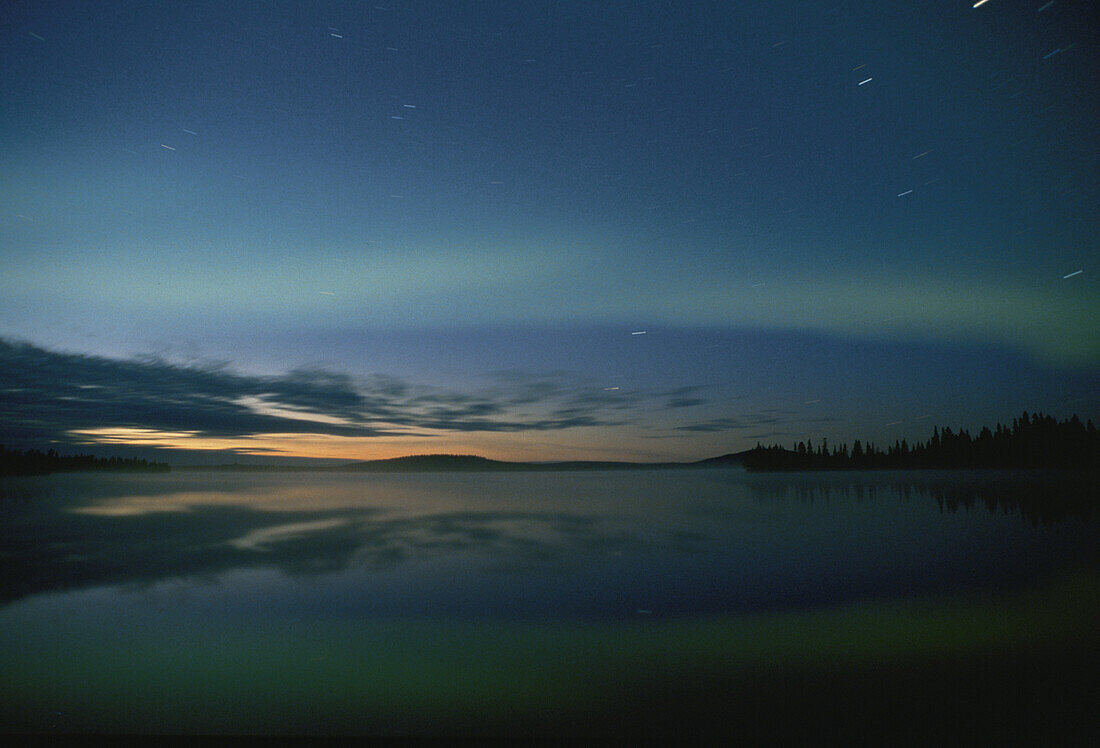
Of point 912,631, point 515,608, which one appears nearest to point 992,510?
point 912,631

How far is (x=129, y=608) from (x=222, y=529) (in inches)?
870

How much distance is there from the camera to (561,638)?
40.5 feet

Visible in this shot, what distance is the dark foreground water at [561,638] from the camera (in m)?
8.30

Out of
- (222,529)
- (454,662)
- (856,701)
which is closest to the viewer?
(856,701)

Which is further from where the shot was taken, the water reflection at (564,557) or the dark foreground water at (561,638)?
the water reflection at (564,557)

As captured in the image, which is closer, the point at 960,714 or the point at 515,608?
the point at 960,714

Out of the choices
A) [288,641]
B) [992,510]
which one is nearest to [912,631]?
[288,641]

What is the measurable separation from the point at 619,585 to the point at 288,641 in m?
9.20

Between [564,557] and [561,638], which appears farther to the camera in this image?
[564,557]

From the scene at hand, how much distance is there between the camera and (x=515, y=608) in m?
14.9

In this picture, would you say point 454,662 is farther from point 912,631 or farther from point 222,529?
point 222,529

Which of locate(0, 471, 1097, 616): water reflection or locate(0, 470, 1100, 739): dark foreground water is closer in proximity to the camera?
locate(0, 470, 1100, 739): dark foreground water

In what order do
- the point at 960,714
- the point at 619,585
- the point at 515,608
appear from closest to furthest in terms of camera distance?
1. the point at 960,714
2. the point at 515,608
3. the point at 619,585

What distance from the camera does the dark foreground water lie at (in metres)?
8.30
